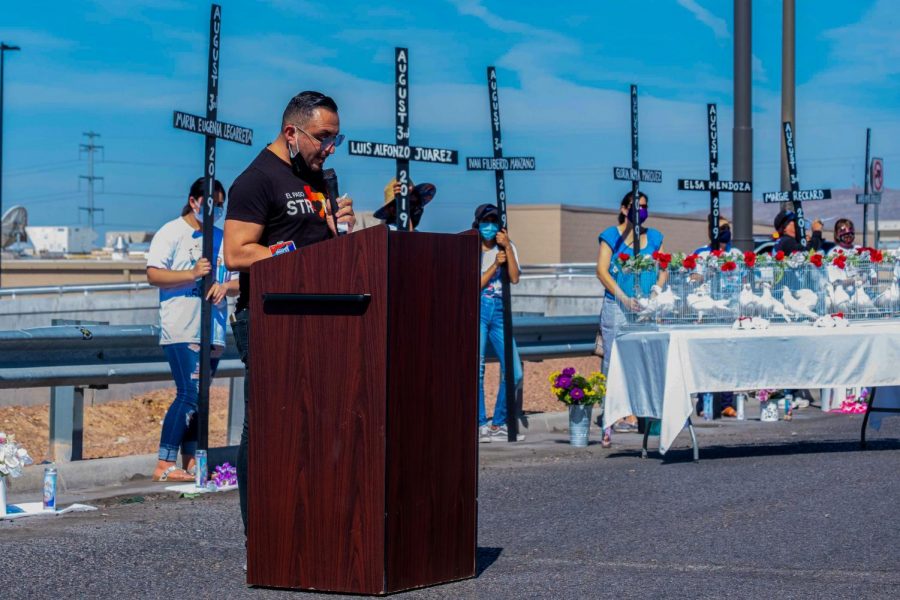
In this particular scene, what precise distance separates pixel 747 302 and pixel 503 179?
2.30 m

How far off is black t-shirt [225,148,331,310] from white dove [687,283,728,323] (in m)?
5.39

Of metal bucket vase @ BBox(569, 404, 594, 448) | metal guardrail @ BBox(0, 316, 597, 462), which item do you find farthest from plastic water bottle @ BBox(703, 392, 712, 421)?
metal guardrail @ BBox(0, 316, 597, 462)

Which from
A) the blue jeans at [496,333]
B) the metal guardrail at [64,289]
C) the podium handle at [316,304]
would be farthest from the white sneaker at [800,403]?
the metal guardrail at [64,289]

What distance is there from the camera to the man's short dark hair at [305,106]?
19.5 feet

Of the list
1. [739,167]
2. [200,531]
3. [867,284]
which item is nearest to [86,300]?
[739,167]

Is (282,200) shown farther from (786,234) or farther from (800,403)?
(800,403)

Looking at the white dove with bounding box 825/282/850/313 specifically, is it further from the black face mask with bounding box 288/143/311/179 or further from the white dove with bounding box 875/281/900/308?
the black face mask with bounding box 288/143/311/179

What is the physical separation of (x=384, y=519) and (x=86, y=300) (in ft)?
97.3

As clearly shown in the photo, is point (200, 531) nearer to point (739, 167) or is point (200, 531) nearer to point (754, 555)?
point (754, 555)

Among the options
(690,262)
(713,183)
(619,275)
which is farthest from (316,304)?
(713,183)

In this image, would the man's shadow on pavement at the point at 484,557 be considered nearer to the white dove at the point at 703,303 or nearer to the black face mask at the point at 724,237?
the white dove at the point at 703,303

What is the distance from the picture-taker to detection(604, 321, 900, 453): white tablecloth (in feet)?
33.8

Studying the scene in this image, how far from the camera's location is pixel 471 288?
5773mm

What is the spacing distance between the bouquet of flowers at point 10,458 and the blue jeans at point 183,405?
1420mm
